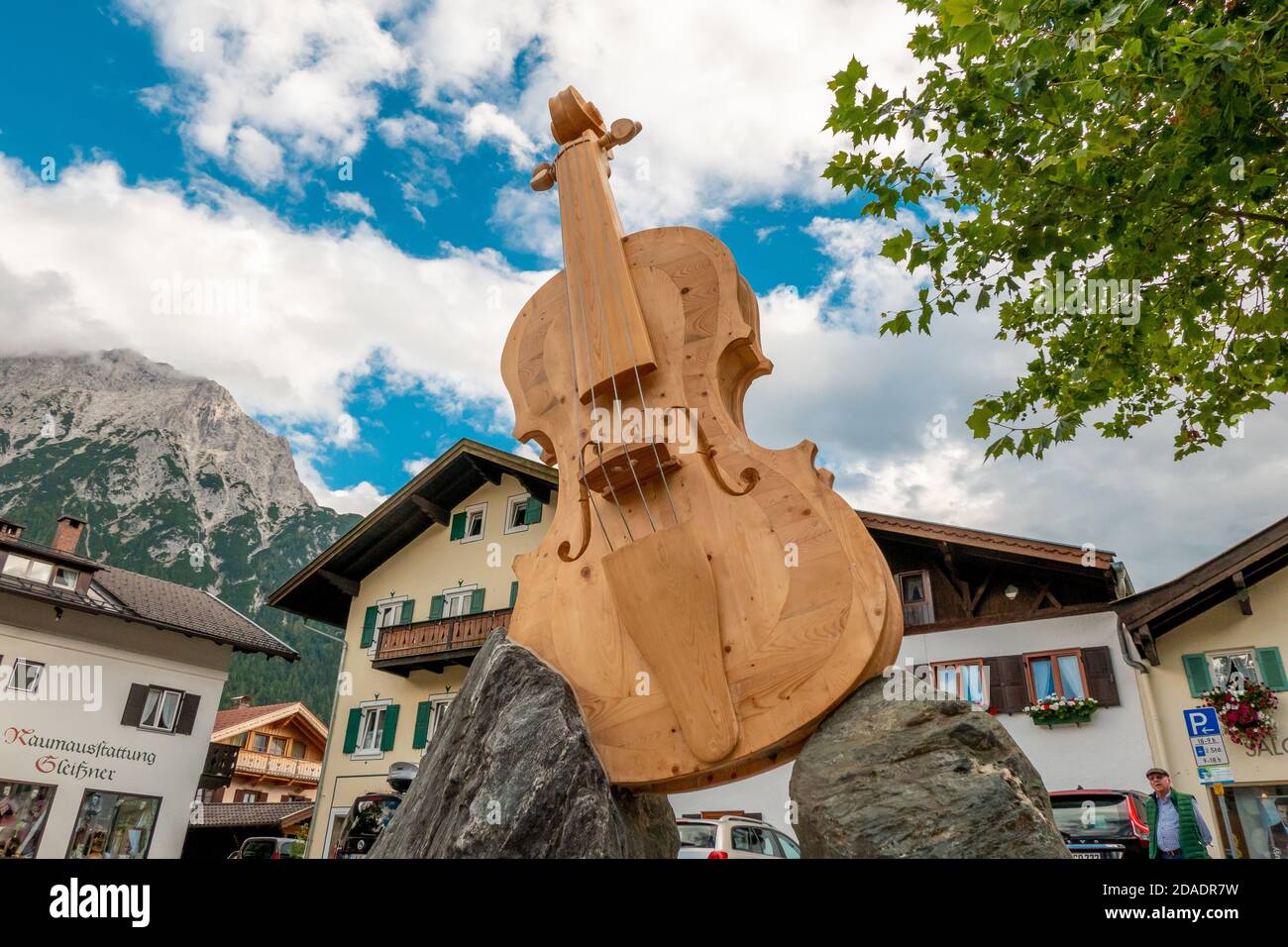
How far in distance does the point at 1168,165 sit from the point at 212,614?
24327 mm

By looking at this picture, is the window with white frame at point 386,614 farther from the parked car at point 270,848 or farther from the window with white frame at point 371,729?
the parked car at point 270,848

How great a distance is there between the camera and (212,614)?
74.1ft

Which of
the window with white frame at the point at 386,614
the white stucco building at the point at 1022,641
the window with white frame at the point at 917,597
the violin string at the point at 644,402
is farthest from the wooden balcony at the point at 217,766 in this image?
the violin string at the point at 644,402

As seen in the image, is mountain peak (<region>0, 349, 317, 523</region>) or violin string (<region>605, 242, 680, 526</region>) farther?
mountain peak (<region>0, 349, 317, 523</region>)

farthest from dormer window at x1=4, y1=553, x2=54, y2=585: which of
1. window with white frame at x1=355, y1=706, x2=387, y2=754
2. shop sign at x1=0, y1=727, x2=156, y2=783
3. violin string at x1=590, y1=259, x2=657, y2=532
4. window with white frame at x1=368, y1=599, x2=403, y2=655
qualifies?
violin string at x1=590, y1=259, x2=657, y2=532

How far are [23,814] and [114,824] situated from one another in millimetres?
1909

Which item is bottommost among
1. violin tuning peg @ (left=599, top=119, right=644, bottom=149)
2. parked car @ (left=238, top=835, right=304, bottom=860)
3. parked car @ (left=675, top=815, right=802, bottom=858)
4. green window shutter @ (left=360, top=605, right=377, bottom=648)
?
parked car @ (left=238, top=835, right=304, bottom=860)

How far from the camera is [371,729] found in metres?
19.4

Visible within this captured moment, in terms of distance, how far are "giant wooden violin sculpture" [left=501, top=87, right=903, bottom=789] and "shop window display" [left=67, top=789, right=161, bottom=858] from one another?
19496 mm

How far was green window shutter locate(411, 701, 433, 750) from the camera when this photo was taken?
18.6 m

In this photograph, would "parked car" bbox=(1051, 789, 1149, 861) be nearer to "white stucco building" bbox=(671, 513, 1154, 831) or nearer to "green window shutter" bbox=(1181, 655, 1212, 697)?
"white stucco building" bbox=(671, 513, 1154, 831)
